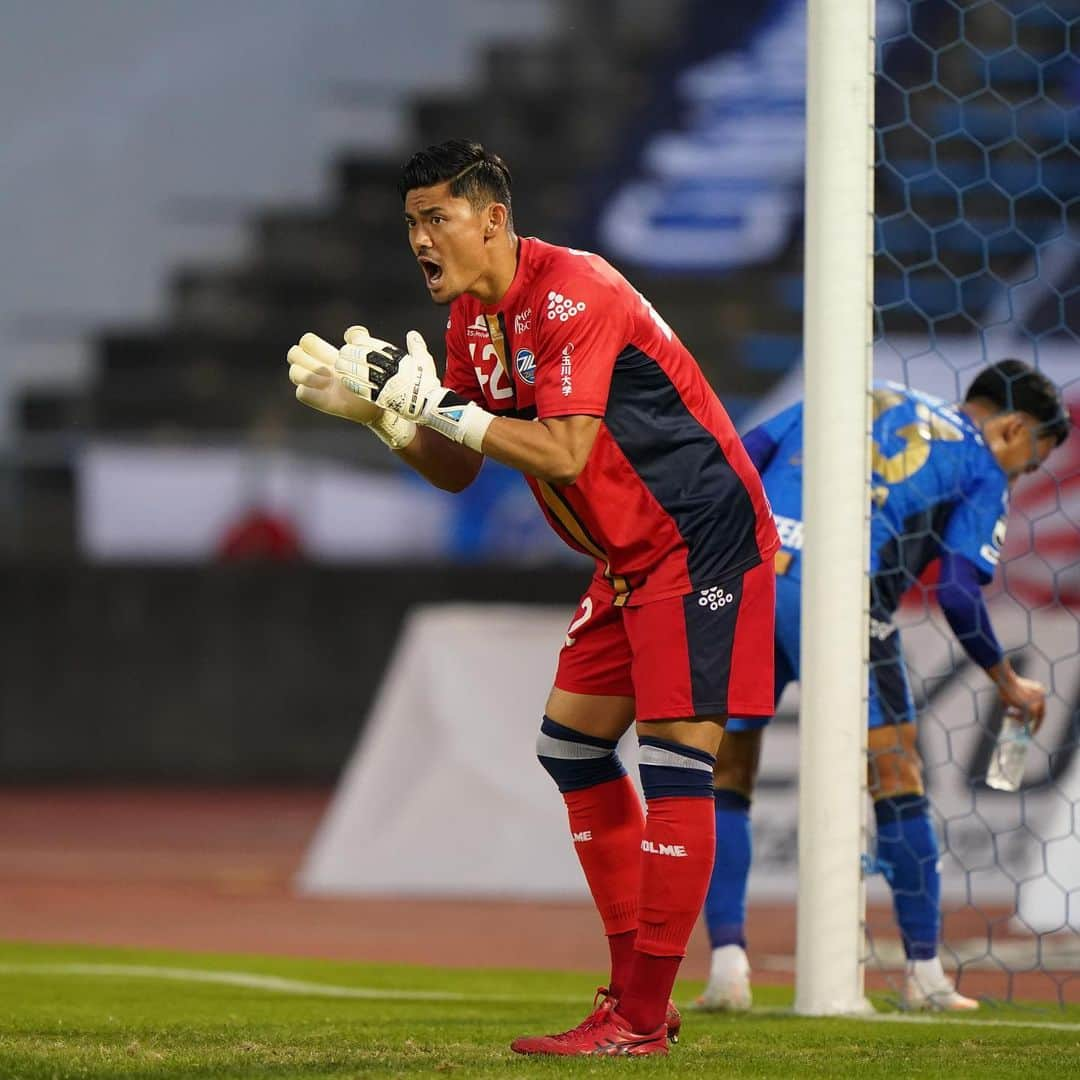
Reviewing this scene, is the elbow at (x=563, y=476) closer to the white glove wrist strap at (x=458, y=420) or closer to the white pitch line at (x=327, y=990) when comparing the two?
the white glove wrist strap at (x=458, y=420)

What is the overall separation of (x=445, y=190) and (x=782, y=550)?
82.0 inches

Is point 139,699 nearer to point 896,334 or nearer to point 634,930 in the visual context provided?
point 896,334

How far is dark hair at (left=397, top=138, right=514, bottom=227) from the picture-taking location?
13.4ft

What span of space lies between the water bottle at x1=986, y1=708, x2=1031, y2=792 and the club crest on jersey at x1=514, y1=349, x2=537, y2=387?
2188mm

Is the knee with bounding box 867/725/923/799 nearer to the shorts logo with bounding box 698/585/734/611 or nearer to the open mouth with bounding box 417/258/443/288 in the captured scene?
the shorts logo with bounding box 698/585/734/611

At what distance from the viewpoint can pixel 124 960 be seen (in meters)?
6.82

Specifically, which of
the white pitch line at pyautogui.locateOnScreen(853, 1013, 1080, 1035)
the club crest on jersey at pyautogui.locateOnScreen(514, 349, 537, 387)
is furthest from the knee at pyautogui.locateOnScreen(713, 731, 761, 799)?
the club crest on jersey at pyautogui.locateOnScreen(514, 349, 537, 387)

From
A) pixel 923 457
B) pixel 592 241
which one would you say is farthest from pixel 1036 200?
pixel 923 457

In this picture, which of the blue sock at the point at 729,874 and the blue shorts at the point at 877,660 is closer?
the blue sock at the point at 729,874

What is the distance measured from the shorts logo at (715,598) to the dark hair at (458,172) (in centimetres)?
92

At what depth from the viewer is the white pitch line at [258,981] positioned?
226 inches

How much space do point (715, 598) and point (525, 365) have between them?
2.11 ft

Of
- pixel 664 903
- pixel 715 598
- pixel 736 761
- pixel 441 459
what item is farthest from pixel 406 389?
pixel 736 761

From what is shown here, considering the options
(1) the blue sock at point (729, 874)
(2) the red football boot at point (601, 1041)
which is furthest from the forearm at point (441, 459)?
(1) the blue sock at point (729, 874)
